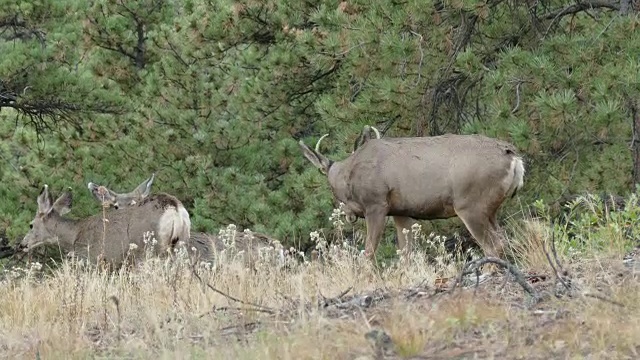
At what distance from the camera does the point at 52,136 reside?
23.2 m

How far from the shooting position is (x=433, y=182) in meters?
12.2

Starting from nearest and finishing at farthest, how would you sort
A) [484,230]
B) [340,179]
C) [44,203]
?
[484,230], [340,179], [44,203]

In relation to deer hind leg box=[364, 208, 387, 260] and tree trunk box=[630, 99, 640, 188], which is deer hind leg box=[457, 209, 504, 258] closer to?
deer hind leg box=[364, 208, 387, 260]

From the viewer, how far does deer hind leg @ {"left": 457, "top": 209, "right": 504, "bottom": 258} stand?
11859mm

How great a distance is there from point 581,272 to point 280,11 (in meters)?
12.3

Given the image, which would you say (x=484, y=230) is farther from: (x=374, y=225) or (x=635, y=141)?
(x=635, y=141)

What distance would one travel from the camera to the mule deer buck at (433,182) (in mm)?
Answer: 11844

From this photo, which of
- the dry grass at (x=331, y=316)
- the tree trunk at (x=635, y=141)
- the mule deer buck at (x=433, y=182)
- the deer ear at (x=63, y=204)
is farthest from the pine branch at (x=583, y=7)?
the dry grass at (x=331, y=316)

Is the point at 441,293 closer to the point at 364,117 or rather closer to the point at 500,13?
the point at 364,117

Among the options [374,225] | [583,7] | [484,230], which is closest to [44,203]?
[374,225]

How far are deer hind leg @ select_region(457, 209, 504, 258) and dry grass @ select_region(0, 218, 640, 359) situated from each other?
269 cm

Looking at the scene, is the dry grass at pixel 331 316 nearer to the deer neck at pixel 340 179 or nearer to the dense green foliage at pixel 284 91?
→ the deer neck at pixel 340 179

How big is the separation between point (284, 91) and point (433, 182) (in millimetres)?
7356

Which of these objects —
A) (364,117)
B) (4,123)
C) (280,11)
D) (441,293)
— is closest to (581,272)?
(441,293)
